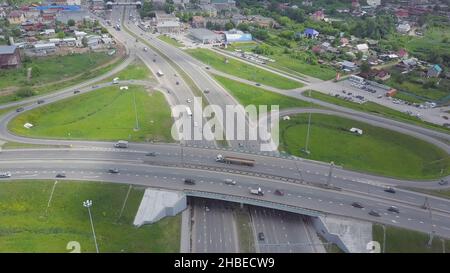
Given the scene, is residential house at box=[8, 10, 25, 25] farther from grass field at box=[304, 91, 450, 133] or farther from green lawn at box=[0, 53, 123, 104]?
grass field at box=[304, 91, 450, 133]

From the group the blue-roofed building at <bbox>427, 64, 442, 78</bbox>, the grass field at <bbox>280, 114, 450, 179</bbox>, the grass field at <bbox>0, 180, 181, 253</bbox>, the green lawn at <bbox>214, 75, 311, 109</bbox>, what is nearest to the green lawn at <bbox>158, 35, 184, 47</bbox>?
the green lawn at <bbox>214, 75, 311, 109</bbox>

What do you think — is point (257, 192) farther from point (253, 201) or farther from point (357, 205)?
point (357, 205)

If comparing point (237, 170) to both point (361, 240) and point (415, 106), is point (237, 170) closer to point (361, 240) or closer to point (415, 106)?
point (361, 240)

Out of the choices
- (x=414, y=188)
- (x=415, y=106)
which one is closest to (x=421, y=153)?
(x=414, y=188)

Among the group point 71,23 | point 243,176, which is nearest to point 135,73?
point 243,176

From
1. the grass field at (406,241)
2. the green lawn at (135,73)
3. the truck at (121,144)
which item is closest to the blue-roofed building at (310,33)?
the green lawn at (135,73)
